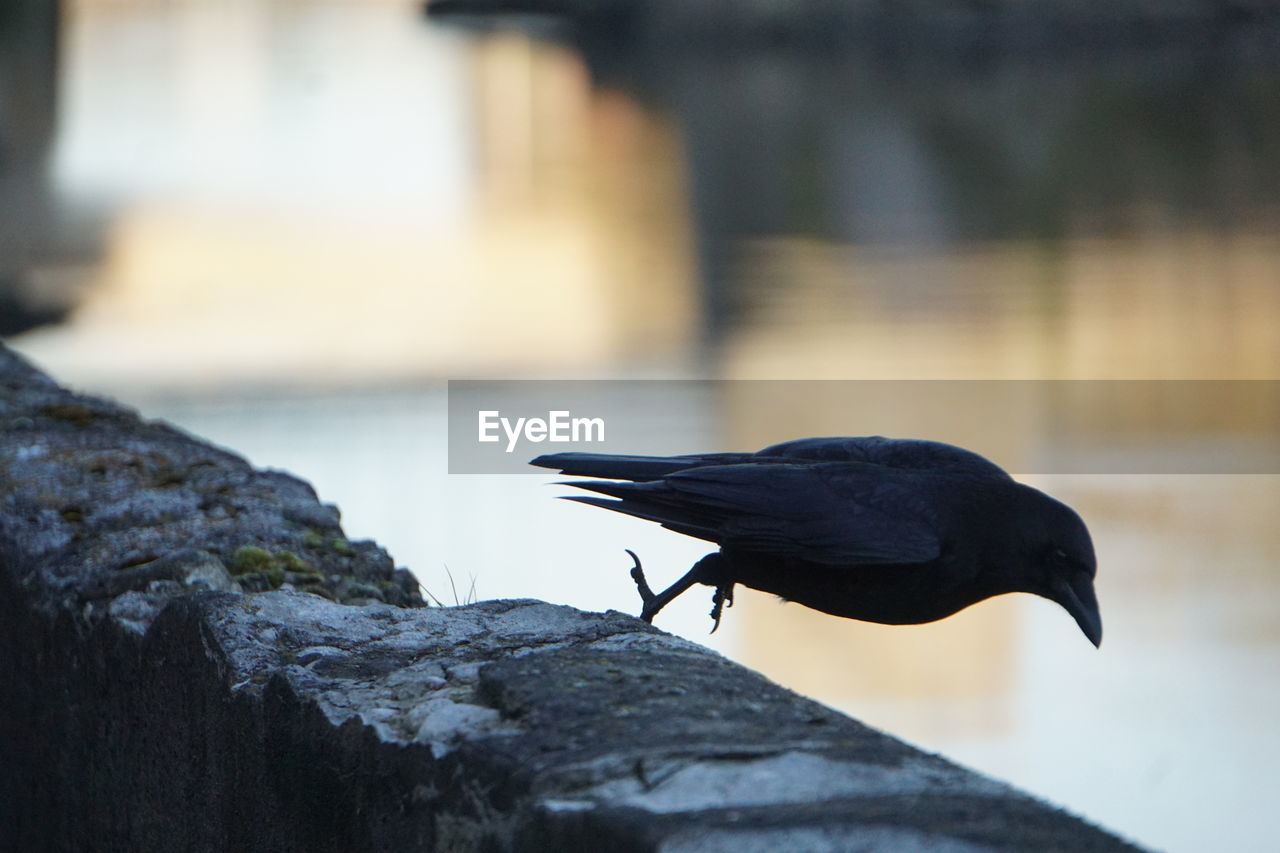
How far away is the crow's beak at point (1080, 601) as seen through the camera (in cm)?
191

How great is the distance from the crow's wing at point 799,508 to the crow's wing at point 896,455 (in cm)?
6

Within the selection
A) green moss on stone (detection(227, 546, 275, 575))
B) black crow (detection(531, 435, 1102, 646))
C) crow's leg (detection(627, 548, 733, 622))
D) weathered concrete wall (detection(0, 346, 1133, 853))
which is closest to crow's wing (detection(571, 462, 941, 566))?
black crow (detection(531, 435, 1102, 646))

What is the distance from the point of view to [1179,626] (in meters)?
4.02

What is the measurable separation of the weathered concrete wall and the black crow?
24 cm

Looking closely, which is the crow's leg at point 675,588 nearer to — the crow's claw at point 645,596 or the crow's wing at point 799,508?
the crow's claw at point 645,596

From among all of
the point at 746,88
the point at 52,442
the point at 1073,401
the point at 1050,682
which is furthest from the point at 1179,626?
the point at 746,88

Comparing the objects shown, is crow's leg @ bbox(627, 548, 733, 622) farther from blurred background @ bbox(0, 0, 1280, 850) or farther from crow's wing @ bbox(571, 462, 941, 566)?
blurred background @ bbox(0, 0, 1280, 850)

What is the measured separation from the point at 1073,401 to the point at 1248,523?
1.31 meters

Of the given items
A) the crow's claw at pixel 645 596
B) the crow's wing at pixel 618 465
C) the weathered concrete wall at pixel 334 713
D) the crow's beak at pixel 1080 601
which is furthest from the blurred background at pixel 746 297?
the weathered concrete wall at pixel 334 713

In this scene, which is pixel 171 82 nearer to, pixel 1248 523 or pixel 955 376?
pixel 955 376

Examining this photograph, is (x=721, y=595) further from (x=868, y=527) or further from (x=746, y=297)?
(x=746, y=297)

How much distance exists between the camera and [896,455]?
1979mm

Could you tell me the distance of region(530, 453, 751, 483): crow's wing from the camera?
1937mm

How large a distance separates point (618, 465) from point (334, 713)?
1.88 ft
